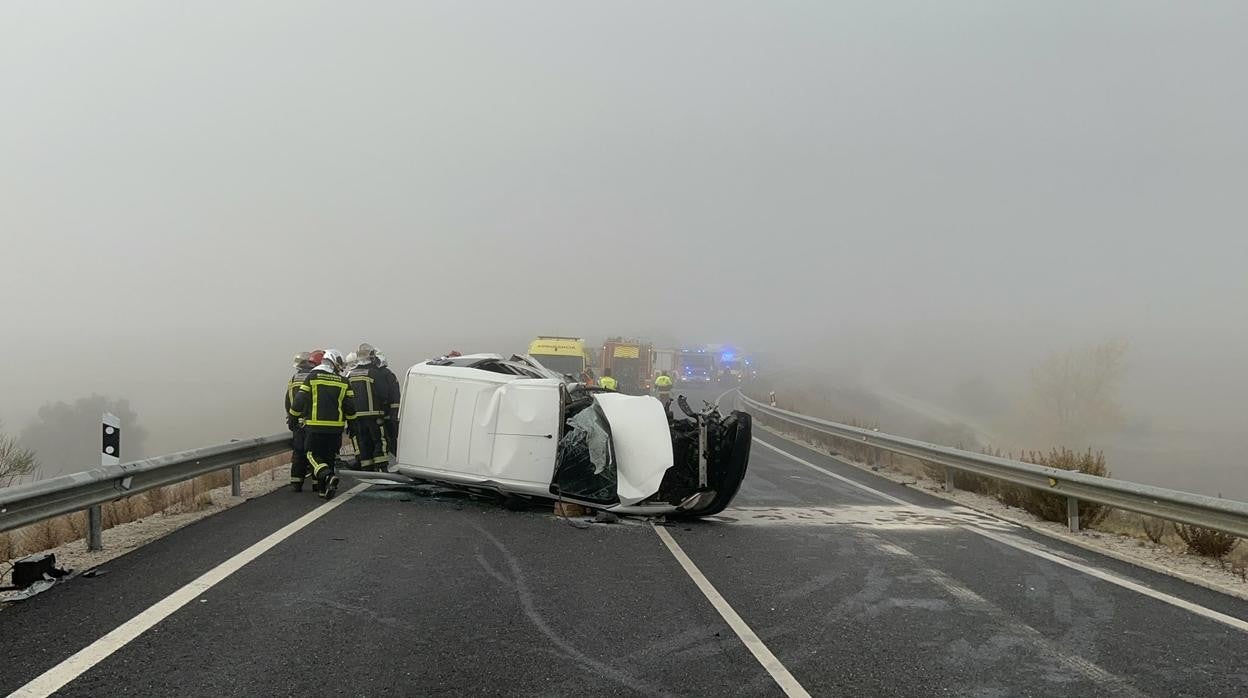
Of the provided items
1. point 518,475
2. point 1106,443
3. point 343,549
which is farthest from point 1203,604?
point 1106,443

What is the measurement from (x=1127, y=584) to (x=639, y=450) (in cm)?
439

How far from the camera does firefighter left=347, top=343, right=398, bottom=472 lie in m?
8.95

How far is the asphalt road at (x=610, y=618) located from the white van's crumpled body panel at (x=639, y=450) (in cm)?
59

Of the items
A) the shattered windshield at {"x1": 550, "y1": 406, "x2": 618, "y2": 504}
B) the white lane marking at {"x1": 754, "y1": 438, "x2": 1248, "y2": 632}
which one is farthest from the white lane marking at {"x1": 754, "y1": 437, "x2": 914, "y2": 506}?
the shattered windshield at {"x1": 550, "y1": 406, "x2": 618, "y2": 504}

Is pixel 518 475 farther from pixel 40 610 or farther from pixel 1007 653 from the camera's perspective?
pixel 1007 653

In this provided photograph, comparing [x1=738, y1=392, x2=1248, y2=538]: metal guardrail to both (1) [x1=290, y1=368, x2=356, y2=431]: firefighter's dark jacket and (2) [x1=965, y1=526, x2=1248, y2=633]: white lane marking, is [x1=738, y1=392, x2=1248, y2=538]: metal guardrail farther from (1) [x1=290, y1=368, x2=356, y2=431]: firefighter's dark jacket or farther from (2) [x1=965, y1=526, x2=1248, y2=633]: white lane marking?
(1) [x1=290, y1=368, x2=356, y2=431]: firefighter's dark jacket

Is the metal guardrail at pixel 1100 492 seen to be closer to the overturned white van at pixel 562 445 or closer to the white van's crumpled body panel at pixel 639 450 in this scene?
the overturned white van at pixel 562 445

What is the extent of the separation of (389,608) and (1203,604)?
5576 millimetres

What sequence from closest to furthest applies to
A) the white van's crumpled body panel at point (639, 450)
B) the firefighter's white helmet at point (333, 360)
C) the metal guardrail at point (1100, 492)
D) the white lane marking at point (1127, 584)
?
the white lane marking at point (1127, 584)
the metal guardrail at point (1100, 492)
the white van's crumpled body panel at point (639, 450)
the firefighter's white helmet at point (333, 360)

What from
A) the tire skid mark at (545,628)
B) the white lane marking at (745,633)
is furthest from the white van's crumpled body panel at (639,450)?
the tire skid mark at (545,628)

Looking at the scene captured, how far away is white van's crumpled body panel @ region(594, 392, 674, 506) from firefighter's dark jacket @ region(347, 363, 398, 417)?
331 cm

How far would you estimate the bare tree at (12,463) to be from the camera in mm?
12398

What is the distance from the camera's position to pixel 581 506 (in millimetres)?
7758

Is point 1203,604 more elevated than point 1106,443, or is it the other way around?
point 1203,604
